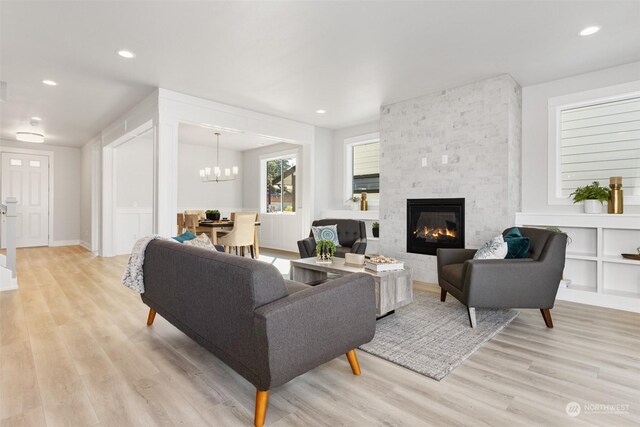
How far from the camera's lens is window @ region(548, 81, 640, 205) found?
3652 mm

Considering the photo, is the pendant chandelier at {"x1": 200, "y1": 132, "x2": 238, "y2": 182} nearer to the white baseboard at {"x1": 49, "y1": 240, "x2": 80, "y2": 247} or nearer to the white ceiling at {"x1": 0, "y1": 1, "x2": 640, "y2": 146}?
the white ceiling at {"x1": 0, "y1": 1, "x2": 640, "y2": 146}

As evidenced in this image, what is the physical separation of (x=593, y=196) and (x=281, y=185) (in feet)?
19.8

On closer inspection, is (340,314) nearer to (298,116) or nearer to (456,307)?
(456,307)

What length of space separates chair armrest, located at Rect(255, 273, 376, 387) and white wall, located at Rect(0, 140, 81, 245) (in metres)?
9.37

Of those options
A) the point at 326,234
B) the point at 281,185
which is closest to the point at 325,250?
the point at 326,234

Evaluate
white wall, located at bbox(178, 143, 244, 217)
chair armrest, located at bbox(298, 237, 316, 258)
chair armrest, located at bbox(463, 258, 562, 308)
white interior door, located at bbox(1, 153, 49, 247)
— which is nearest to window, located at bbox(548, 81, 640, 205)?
chair armrest, located at bbox(463, 258, 562, 308)

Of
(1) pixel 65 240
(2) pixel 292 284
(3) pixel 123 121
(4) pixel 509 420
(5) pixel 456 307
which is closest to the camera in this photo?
(4) pixel 509 420

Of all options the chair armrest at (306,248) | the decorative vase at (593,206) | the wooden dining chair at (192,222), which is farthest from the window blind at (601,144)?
the wooden dining chair at (192,222)

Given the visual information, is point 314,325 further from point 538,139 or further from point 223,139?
point 223,139

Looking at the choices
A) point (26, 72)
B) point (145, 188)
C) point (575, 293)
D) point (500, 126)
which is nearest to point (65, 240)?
point (145, 188)

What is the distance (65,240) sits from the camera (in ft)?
28.0

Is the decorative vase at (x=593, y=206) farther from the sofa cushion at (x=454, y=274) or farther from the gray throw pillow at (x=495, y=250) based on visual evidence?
the sofa cushion at (x=454, y=274)

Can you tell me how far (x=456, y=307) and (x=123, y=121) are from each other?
5.80 m

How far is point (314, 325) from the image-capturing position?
5.57 ft
